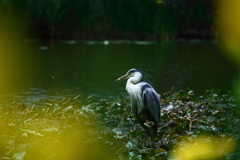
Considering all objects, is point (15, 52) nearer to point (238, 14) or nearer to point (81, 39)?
point (81, 39)

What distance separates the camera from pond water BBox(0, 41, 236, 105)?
13211mm

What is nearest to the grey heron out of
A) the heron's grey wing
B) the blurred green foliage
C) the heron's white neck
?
the heron's grey wing

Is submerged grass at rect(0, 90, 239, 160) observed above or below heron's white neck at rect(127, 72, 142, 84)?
below

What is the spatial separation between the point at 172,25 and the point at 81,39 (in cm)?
830

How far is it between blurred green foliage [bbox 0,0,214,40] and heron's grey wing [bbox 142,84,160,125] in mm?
31492

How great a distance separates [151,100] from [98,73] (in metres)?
10.9

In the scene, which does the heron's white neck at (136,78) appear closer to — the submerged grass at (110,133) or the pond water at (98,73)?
the submerged grass at (110,133)

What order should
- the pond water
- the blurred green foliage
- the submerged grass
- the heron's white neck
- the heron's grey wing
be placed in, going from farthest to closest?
the blurred green foliage, the pond water, the heron's white neck, the heron's grey wing, the submerged grass

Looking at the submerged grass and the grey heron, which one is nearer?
the submerged grass

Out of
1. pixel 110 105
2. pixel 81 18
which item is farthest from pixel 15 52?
pixel 110 105

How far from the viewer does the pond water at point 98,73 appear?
13.2 meters

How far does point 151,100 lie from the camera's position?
7344mm

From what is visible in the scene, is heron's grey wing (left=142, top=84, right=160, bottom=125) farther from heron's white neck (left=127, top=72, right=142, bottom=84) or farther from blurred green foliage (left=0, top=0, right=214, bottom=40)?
blurred green foliage (left=0, top=0, right=214, bottom=40)

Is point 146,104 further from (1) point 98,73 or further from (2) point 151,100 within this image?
(1) point 98,73
